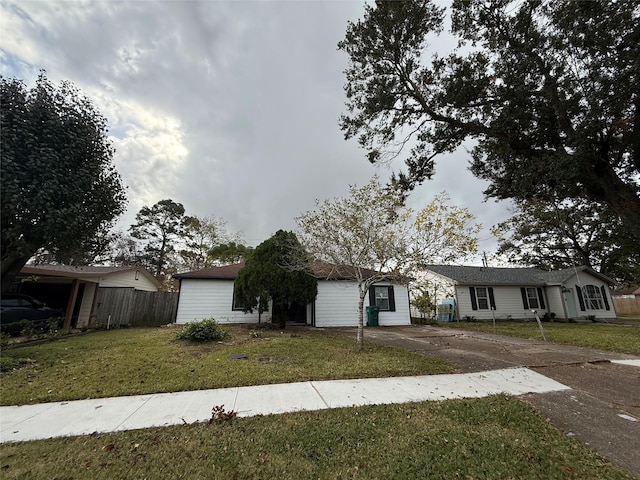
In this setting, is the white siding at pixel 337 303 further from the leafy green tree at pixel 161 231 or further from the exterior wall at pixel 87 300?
the leafy green tree at pixel 161 231

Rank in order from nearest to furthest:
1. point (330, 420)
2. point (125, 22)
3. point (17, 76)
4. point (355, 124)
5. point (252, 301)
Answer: point (330, 420)
point (17, 76)
point (125, 22)
point (355, 124)
point (252, 301)

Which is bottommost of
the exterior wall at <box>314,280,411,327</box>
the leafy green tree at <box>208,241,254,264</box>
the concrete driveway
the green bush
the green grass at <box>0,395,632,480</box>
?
the green grass at <box>0,395,632,480</box>

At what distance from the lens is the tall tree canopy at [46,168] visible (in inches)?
220

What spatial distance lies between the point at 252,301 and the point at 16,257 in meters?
6.80

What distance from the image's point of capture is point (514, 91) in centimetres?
725

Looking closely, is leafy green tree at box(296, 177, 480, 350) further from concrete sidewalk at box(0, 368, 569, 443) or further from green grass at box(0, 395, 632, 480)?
green grass at box(0, 395, 632, 480)

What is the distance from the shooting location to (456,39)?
26.4 feet

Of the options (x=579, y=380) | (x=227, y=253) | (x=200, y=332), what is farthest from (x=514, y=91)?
(x=227, y=253)

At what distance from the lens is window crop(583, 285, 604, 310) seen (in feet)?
62.6

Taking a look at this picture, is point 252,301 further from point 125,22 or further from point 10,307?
point 125,22

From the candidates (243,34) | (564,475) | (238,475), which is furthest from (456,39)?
(238,475)

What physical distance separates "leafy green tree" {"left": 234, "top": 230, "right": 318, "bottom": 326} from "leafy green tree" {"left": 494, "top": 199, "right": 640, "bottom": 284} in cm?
1957

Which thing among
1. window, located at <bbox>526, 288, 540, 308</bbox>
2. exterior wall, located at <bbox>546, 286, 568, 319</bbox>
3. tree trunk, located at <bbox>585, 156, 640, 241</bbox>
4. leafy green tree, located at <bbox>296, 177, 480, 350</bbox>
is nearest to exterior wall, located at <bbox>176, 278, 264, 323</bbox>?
leafy green tree, located at <bbox>296, 177, 480, 350</bbox>

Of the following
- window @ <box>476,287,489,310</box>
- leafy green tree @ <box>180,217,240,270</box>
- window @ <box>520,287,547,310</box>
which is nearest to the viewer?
window @ <box>476,287,489,310</box>
